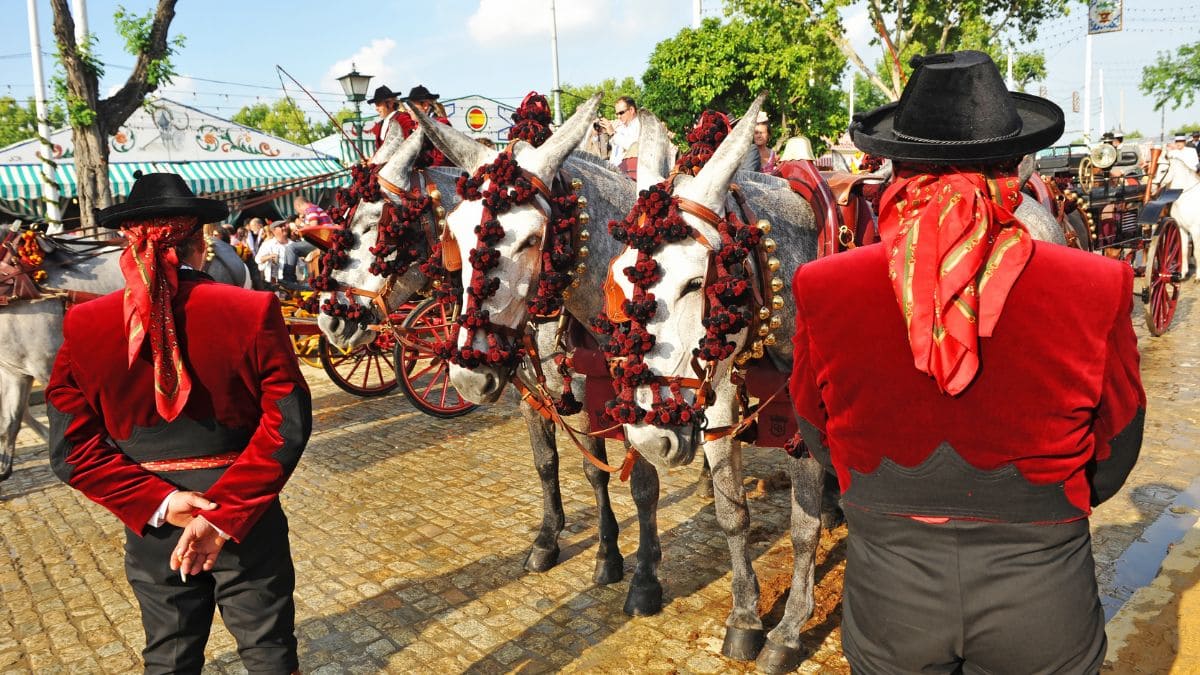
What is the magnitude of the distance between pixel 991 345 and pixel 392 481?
19.5 feet

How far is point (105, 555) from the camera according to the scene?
224 inches

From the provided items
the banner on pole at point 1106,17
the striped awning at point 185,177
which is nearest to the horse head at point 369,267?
the striped awning at point 185,177

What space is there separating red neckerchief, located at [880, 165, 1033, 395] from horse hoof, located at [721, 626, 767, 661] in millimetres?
2518

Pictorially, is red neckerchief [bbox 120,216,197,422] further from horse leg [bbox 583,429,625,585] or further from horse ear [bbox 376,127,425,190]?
horse ear [bbox 376,127,425,190]

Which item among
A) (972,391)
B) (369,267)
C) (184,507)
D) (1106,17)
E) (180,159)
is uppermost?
(1106,17)

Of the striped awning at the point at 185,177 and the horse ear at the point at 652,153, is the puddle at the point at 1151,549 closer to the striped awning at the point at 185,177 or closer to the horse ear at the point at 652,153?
the horse ear at the point at 652,153

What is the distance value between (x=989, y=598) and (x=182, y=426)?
2.48 meters

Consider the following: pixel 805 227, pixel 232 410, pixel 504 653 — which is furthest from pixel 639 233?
pixel 504 653

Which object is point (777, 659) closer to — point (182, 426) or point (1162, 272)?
point (182, 426)

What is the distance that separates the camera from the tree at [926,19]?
18.2m

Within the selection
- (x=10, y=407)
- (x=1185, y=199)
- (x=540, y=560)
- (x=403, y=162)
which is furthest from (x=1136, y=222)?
(x=10, y=407)

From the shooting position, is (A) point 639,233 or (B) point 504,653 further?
(B) point 504,653

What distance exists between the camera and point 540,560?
5156 millimetres

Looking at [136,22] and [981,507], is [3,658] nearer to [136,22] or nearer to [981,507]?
[981,507]
